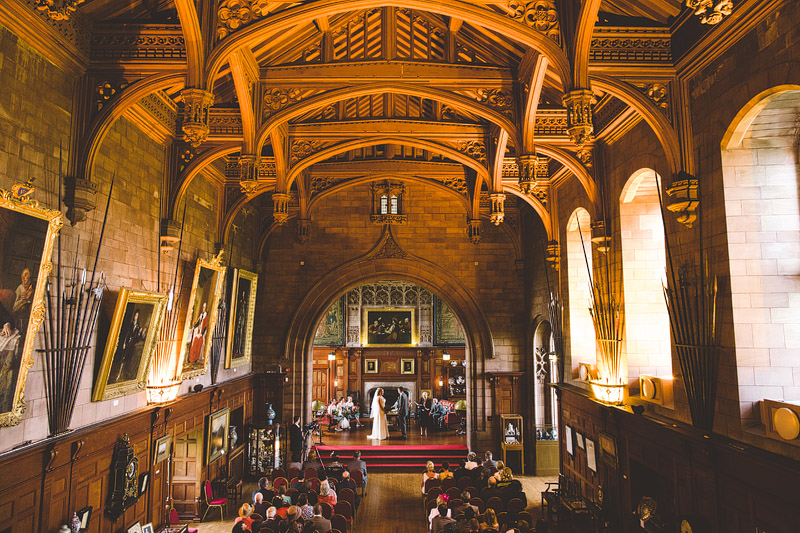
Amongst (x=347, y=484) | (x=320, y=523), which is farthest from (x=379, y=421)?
(x=320, y=523)

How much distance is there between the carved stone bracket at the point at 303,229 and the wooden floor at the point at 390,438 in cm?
690

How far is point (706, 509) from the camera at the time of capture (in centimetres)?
622

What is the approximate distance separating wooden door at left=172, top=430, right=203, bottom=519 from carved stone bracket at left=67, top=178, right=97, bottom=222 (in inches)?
244

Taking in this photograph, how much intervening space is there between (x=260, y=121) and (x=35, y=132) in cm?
318

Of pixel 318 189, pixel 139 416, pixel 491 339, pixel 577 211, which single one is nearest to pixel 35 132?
pixel 139 416

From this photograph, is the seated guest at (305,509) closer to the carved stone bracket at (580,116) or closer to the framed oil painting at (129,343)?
the framed oil painting at (129,343)

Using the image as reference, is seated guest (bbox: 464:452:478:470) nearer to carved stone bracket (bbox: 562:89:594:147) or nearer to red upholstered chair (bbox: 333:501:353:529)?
red upholstered chair (bbox: 333:501:353:529)

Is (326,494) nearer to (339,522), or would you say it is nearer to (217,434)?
(339,522)

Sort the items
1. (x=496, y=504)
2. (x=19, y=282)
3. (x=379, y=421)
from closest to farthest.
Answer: (x=19, y=282)
(x=496, y=504)
(x=379, y=421)

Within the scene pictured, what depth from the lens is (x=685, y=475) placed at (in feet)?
21.9

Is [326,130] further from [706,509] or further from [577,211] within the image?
[706,509]

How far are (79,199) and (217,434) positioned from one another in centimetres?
733

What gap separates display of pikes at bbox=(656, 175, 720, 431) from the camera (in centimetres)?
606

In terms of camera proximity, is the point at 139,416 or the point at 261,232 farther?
the point at 261,232
